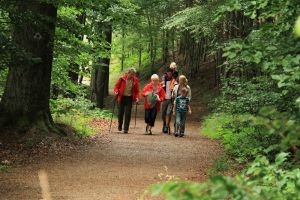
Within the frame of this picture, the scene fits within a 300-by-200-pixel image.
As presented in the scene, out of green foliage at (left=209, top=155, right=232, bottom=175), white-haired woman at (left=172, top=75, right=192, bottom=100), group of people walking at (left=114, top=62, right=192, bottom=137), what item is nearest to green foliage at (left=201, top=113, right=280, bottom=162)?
green foliage at (left=209, top=155, right=232, bottom=175)

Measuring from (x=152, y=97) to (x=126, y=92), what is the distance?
826 mm

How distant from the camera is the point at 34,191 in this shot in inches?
273

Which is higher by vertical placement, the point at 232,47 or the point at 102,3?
the point at 102,3

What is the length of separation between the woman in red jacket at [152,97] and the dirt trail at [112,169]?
2.23 metres

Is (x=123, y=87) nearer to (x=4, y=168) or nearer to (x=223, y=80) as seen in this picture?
(x=223, y=80)

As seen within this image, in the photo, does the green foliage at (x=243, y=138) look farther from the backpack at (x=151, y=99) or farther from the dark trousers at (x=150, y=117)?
the backpack at (x=151, y=99)

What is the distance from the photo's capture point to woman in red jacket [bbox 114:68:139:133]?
14875 millimetres

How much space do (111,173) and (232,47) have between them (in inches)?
173

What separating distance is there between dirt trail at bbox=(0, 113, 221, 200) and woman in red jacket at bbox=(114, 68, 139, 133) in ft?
7.07

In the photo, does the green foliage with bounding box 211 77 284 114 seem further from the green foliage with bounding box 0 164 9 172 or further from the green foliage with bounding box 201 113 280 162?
the green foliage with bounding box 0 164 9 172

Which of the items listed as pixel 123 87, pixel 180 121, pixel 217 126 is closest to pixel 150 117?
pixel 180 121

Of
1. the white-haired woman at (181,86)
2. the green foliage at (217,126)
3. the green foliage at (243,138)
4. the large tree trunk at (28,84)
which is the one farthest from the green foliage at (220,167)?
the white-haired woman at (181,86)

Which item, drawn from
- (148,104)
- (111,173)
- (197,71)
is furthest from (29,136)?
(197,71)

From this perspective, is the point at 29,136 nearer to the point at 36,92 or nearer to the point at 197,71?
the point at 36,92
